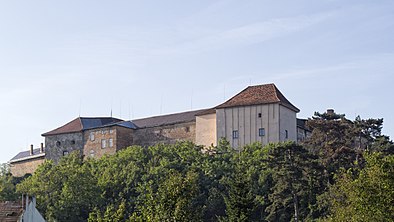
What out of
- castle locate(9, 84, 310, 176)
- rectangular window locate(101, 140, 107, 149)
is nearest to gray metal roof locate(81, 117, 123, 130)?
castle locate(9, 84, 310, 176)

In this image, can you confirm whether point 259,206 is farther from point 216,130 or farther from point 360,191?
point 360,191

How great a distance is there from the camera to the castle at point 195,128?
76375 mm

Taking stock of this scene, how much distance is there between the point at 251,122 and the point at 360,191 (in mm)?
41201

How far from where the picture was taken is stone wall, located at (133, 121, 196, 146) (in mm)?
83463

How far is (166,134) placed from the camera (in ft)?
282

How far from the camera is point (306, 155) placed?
2275 inches

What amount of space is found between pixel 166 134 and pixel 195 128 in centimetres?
474

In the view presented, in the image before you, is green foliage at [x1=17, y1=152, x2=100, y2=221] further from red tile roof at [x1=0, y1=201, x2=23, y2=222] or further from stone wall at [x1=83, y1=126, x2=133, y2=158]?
red tile roof at [x1=0, y1=201, x2=23, y2=222]

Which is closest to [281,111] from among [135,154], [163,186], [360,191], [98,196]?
[135,154]

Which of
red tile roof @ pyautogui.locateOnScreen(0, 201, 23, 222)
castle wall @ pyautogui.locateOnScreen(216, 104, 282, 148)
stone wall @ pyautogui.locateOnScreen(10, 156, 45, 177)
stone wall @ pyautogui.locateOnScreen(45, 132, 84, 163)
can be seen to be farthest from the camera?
stone wall @ pyautogui.locateOnScreen(10, 156, 45, 177)

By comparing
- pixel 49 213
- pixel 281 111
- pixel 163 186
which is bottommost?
pixel 49 213

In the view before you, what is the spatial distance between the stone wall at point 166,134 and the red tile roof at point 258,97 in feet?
16.7

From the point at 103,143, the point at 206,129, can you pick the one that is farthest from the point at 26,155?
the point at 206,129

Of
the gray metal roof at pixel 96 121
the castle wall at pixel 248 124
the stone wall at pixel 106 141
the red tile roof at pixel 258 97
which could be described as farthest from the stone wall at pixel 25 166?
the red tile roof at pixel 258 97
